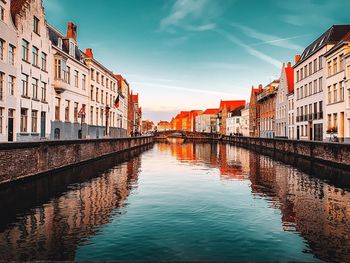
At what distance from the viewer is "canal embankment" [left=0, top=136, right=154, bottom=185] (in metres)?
15.3

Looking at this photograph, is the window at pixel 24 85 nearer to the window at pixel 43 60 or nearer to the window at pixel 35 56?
the window at pixel 35 56

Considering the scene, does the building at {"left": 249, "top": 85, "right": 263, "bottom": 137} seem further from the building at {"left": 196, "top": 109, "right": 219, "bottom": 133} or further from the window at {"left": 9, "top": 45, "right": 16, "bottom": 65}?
the window at {"left": 9, "top": 45, "right": 16, "bottom": 65}

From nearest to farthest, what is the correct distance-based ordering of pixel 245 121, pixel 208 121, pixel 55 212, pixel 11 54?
pixel 55 212, pixel 11 54, pixel 245 121, pixel 208 121

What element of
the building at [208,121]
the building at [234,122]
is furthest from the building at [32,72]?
the building at [208,121]

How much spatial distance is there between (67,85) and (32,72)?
9.02 metres

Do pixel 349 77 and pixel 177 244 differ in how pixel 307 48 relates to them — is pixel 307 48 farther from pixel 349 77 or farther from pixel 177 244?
pixel 177 244

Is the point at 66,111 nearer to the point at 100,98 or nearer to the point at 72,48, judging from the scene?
the point at 72,48

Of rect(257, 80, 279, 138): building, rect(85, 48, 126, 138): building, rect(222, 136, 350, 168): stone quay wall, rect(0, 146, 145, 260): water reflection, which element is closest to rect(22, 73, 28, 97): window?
rect(0, 146, 145, 260): water reflection

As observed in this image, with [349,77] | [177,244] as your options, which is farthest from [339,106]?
[177,244]

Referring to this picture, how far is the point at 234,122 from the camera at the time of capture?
120125 mm

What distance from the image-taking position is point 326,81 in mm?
41125

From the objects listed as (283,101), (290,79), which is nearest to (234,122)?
(283,101)

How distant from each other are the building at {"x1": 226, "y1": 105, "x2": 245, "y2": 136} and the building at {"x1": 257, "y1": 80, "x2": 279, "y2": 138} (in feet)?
99.1

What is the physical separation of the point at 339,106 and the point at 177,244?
114 feet
